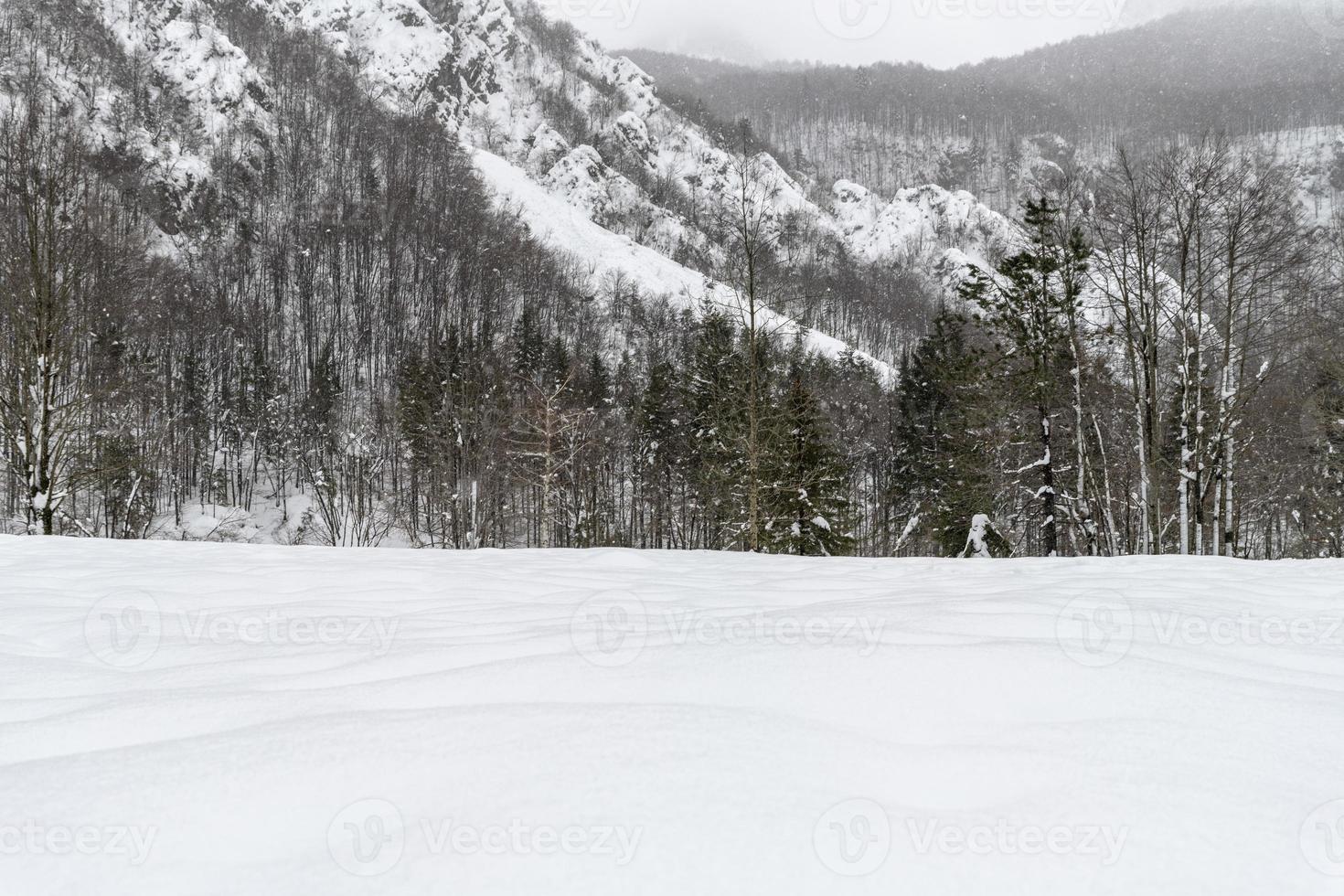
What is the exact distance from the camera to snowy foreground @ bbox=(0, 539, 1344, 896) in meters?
0.78

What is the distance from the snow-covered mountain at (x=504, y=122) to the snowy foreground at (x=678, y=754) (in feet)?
145

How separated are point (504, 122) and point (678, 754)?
113357 mm

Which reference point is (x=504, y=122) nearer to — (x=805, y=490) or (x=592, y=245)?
(x=592, y=245)

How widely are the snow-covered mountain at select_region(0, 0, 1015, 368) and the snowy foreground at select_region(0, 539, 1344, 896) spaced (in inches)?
1742

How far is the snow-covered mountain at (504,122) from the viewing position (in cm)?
5991

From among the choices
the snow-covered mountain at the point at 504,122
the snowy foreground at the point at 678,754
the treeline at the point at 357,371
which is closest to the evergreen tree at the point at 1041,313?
the treeline at the point at 357,371

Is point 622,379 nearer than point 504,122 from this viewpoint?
Yes

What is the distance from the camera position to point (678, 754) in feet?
3.35

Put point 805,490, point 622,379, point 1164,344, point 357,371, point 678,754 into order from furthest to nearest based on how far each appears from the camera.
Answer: point 357,371 < point 622,379 < point 805,490 < point 1164,344 < point 678,754

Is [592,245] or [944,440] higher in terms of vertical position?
[592,245]

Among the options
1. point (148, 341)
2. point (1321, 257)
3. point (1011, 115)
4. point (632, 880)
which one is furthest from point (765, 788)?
point (1011, 115)

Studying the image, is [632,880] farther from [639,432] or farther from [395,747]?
[639,432]

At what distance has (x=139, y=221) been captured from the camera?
52.3m

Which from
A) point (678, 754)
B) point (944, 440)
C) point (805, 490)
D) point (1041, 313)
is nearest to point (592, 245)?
point (944, 440)
